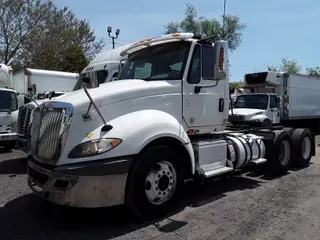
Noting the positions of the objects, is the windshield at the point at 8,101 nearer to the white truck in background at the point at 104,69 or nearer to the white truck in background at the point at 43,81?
the white truck in background at the point at 104,69

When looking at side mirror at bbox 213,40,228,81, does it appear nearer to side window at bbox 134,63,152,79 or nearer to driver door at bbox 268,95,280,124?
side window at bbox 134,63,152,79

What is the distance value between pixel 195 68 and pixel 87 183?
109 inches

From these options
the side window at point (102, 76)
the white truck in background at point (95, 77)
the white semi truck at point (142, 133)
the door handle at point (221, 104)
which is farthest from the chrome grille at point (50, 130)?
the side window at point (102, 76)

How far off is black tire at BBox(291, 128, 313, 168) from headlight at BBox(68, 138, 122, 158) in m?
5.88

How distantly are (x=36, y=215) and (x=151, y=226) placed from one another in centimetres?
182

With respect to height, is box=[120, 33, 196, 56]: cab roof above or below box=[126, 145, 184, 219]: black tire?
above

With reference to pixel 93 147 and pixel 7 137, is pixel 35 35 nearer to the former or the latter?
pixel 7 137

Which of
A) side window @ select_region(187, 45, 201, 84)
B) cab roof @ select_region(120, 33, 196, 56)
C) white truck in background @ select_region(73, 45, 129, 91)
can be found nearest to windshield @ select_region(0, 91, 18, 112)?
white truck in background @ select_region(73, 45, 129, 91)

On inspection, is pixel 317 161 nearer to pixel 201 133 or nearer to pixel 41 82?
pixel 201 133

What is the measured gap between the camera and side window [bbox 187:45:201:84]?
5848mm

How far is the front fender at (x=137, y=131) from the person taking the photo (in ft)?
14.8

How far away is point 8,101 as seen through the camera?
11.4 m

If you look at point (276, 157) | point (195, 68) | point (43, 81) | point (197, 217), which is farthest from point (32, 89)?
point (276, 157)

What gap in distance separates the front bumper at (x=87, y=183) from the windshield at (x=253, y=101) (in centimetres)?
1257
